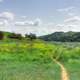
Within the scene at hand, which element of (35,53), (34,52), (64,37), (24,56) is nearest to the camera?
(24,56)

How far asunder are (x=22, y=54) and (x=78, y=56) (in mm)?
6871

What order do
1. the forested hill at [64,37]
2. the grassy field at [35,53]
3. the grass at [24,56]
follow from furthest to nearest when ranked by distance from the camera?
the forested hill at [64,37], the grassy field at [35,53], the grass at [24,56]

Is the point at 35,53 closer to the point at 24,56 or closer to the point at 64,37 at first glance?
the point at 24,56

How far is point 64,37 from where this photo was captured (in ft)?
193

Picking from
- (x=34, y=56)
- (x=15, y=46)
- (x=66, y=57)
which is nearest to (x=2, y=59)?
(x=34, y=56)

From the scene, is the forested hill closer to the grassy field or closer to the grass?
the grassy field

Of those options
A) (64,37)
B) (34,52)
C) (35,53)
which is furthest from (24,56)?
(64,37)

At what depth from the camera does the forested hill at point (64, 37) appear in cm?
5778

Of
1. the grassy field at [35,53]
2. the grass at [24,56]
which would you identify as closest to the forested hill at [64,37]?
the grassy field at [35,53]

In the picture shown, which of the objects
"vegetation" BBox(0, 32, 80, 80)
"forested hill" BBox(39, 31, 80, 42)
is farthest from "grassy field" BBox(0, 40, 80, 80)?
"forested hill" BBox(39, 31, 80, 42)

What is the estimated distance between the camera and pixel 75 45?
58125 mm

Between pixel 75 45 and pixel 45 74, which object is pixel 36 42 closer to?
pixel 75 45

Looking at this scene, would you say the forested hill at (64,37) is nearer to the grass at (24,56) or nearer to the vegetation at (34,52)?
the vegetation at (34,52)

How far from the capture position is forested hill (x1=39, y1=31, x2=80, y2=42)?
Answer: 57781 millimetres
